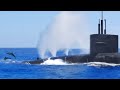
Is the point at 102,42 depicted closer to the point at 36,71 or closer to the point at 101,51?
the point at 101,51

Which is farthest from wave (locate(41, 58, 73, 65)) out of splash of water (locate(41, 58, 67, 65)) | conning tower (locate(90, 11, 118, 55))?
conning tower (locate(90, 11, 118, 55))

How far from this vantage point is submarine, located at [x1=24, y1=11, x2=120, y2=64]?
9.87 feet

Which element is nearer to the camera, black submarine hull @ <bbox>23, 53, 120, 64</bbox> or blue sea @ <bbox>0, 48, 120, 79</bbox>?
blue sea @ <bbox>0, 48, 120, 79</bbox>

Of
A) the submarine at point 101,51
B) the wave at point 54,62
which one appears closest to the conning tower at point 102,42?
the submarine at point 101,51

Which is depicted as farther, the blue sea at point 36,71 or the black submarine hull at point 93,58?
the black submarine hull at point 93,58

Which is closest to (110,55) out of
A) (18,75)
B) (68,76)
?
(68,76)

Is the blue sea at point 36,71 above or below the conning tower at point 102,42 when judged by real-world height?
below

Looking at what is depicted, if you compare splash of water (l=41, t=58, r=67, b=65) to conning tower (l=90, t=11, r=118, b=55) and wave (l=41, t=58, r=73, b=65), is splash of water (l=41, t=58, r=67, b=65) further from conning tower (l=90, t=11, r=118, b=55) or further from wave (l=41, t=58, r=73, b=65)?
conning tower (l=90, t=11, r=118, b=55)

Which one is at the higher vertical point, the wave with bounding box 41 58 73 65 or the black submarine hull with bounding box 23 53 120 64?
the black submarine hull with bounding box 23 53 120 64

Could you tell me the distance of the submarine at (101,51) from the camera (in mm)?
3008

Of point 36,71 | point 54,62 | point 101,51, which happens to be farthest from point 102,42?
point 36,71

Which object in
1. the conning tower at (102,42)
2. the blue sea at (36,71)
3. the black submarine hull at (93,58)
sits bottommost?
the blue sea at (36,71)

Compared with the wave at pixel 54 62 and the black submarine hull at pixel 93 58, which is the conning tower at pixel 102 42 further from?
the wave at pixel 54 62
